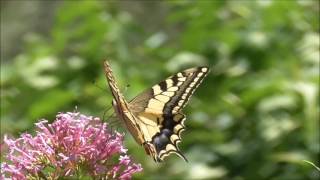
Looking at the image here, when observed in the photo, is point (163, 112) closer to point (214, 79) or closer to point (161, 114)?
point (161, 114)

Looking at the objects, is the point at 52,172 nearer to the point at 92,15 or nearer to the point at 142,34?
the point at 92,15

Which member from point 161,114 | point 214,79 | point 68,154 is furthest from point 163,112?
point 214,79

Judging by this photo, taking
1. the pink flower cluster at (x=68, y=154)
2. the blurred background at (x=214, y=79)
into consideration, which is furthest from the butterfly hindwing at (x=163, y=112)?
the blurred background at (x=214, y=79)

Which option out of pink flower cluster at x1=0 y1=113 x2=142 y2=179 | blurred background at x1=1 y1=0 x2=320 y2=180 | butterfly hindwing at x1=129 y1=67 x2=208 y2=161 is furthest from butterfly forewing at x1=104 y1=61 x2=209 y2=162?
blurred background at x1=1 y1=0 x2=320 y2=180

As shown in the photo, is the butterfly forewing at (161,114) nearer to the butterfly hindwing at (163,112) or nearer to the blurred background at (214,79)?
the butterfly hindwing at (163,112)

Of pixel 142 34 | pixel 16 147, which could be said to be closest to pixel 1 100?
pixel 142 34

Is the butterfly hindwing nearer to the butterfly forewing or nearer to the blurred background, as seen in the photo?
the butterfly forewing
